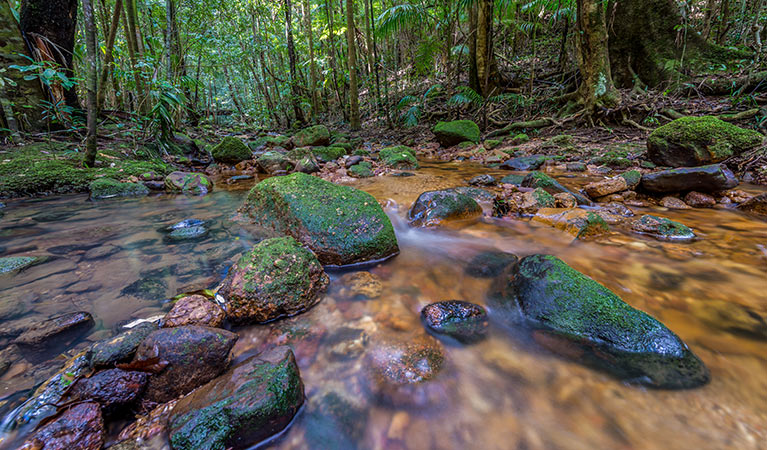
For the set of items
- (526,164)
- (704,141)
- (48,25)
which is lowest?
(526,164)

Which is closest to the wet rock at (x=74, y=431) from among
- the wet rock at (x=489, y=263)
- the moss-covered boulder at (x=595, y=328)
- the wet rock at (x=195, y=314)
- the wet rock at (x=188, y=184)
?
the wet rock at (x=195, y=314)

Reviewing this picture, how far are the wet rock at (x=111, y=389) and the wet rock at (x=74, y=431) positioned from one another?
0.05m

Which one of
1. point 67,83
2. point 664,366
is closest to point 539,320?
point 664,366

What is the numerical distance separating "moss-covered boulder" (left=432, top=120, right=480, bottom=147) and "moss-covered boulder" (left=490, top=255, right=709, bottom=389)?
27.2 feet

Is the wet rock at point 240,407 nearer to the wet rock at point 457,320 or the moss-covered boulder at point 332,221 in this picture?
the wet rock at point 457,320

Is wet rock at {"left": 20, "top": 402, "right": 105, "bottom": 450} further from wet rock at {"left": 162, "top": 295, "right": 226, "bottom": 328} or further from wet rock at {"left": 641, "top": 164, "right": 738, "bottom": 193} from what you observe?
wet rock at {"left": 641, "top": 164, "right": 738, "bottom": 193}

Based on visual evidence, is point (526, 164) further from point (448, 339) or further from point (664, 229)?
point (448, 339)

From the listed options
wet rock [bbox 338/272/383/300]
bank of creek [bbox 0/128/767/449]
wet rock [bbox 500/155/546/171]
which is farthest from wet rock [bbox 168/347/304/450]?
wet rock [bbox 500/155/546/171]

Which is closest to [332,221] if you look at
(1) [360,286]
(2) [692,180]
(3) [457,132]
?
(1) [360,286]

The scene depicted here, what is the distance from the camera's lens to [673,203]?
13.4ft

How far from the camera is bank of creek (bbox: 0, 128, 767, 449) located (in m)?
1.44

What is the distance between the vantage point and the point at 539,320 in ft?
6.75

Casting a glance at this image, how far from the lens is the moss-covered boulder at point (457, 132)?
9859 millimetres

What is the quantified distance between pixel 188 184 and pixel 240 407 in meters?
5.94
